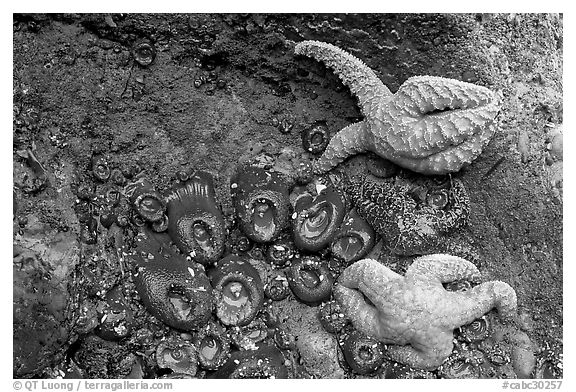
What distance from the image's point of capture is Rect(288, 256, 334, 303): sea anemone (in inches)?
187

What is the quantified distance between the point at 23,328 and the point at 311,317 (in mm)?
2065

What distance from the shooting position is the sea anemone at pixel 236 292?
4695 millimetres

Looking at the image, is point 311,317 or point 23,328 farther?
point 311,317

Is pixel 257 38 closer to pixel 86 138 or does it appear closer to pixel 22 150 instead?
pixel 86 138

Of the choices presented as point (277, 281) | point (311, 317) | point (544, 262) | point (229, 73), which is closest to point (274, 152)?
point (229, 73)

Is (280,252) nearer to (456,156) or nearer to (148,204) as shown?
(148,204)

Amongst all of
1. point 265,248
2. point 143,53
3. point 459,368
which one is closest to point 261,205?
point 265,248

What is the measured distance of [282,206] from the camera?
15.5ft

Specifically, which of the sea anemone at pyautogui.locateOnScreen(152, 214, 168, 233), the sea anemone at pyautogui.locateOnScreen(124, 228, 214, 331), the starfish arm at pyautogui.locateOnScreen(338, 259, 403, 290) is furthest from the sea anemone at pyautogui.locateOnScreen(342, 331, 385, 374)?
the sea anemone at pyautogui.locateOnScreen(152, 214, 168, 233)

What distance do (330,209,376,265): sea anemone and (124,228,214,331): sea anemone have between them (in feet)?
3.28

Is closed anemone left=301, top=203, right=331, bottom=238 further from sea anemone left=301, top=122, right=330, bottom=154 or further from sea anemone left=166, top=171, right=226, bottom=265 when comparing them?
sea anemone left=166, top=171, right=226, bottom=265

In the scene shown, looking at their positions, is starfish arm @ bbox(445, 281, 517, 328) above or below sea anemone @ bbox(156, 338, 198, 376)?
above

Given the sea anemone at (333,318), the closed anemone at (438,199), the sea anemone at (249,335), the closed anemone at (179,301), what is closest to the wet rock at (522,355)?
the closed anemone at (438,199)

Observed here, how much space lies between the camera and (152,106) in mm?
4801
